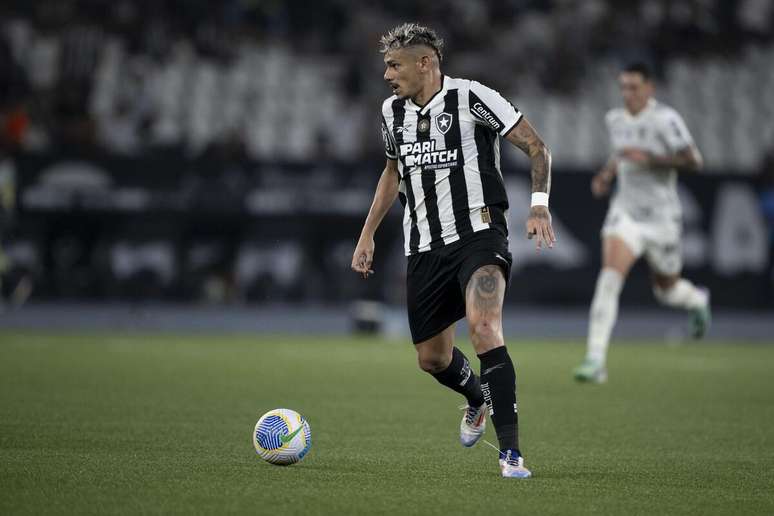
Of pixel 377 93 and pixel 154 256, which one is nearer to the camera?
pixel 154 256

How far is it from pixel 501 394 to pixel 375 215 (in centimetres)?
143

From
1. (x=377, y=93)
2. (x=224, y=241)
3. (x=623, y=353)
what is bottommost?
(x=623, y=353)

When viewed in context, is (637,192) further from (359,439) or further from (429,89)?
(429,89)

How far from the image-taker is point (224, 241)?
18.0 m

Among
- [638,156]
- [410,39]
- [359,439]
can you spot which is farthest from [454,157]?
[638,156]

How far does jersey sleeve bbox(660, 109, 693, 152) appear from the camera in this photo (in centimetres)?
1079

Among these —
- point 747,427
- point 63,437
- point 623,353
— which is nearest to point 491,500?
point 63,437

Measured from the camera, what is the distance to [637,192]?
443 inches

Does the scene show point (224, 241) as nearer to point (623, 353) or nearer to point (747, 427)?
point (623, 353)

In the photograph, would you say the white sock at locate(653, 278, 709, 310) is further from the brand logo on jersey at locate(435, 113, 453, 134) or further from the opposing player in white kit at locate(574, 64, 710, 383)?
the brand logo on jersey at locate(435, 113, 453, 134)

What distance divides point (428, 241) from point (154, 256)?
12.1 meters

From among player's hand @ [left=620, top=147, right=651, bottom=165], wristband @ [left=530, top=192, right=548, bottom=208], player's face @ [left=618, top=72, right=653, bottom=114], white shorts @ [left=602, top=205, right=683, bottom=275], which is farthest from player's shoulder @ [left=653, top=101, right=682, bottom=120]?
wristband @ [left=530, top=192, right=548, bottom=208]

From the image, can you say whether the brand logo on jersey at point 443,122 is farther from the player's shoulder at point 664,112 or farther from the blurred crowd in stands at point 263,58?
the blurred crowd in stands at point 263,58

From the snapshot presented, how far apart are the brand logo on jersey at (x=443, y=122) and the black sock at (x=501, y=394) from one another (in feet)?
3.75
